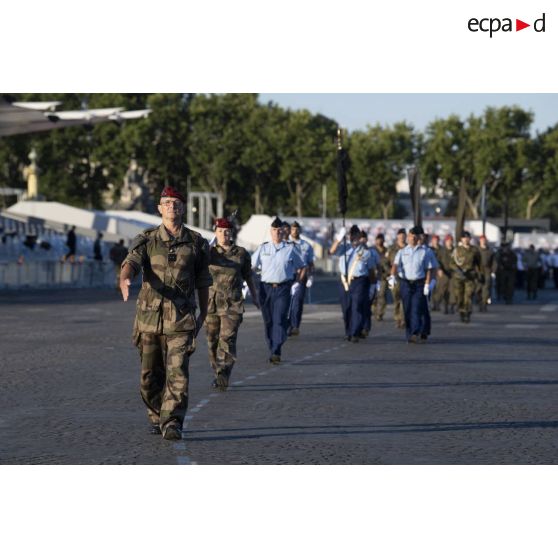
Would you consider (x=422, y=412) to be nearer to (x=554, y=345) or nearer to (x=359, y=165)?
(x=554, y=345)

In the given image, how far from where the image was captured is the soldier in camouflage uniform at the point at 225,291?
50.2ft

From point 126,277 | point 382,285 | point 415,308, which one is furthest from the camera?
point 382,285

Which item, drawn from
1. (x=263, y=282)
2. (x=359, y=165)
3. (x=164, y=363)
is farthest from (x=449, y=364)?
(x=359, y=165)

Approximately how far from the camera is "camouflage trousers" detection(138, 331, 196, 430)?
10.9m

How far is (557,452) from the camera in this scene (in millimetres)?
10320

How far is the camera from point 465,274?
29.0 meters

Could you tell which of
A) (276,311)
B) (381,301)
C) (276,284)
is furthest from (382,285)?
(276,311)

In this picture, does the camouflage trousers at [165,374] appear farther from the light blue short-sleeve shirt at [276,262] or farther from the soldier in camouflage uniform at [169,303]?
the light blue short-sleeve shirt at [276,262]

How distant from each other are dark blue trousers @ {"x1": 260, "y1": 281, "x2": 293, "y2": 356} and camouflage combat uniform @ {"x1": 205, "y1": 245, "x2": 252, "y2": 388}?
7.56 feet

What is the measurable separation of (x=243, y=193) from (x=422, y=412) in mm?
103467

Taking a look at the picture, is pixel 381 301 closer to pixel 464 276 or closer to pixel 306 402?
pixel 464 276

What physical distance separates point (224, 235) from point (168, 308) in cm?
456

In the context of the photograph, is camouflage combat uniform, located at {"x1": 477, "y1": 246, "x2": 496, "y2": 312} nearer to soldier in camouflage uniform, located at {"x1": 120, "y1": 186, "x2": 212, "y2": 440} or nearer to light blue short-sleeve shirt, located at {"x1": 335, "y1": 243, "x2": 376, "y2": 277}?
light blue short-sleeve shirt, located at {"x1": 335, "y1": 243, "x2": 376, "y2": 277}

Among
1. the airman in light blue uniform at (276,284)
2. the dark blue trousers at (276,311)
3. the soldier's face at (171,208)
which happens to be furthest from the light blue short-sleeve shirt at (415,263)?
the soldier's face at (171,208)
